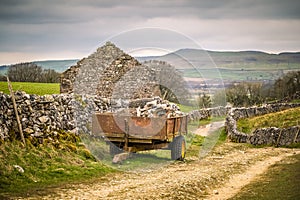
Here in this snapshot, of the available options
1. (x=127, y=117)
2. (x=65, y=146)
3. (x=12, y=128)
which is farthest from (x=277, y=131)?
(x=12, y=128)

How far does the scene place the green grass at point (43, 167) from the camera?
45.3 ft

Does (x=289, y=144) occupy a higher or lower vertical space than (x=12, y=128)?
lower

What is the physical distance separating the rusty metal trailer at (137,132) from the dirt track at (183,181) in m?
1.08

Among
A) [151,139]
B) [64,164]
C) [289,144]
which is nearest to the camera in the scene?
[64,164]

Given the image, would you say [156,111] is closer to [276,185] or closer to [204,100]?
[276,185]

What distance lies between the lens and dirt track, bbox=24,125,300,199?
13.3 m

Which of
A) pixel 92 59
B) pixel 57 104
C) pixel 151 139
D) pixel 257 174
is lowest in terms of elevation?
pixel 257 174

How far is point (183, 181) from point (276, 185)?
115 inches

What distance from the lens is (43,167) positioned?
614 inches

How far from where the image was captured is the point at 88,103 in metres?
23.4

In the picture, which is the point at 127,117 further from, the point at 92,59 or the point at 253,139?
the point at 92,59

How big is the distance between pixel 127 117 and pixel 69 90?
1447 cm

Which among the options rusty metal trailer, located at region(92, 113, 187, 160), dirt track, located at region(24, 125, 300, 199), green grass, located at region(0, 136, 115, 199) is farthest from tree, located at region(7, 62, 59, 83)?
dirt track, located at region(24, 125, 300, 199)

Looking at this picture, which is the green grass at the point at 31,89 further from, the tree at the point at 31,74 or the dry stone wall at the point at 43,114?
the tree at the point at 31,74
